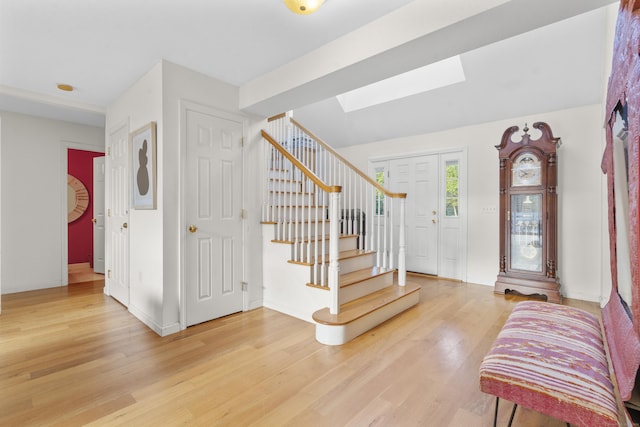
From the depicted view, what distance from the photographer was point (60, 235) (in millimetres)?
4219

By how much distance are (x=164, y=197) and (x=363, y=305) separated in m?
2.02

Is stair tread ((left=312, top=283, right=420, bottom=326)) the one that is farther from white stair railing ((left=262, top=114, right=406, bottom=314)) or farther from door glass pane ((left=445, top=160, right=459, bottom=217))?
door glass pane ((left=445, top=160, right=459, bottom=217))

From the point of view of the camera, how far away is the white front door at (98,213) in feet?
16.2

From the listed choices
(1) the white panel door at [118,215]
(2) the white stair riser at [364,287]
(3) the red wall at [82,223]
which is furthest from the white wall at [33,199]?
(2) the white stair riser at [364,287]

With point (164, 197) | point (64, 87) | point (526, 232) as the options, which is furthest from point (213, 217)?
point (526, 232)

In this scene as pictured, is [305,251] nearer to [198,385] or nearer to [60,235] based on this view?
[198,385]

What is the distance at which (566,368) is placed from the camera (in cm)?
122

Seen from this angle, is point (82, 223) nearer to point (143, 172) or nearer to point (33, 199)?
point (33, 199)

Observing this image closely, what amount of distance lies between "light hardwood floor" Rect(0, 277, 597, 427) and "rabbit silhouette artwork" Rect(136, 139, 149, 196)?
128 cm

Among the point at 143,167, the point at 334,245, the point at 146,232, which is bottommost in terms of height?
the point at 334,245

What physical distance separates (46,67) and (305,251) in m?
2.92

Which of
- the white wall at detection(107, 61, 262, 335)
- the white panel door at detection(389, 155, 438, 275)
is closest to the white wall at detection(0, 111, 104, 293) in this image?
the white wall at detection(107, 61, 262, 335)

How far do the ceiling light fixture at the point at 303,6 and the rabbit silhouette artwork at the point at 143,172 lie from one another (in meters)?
1.83

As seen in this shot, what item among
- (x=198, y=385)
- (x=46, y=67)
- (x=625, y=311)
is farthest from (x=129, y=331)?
(x=625, y=311)
